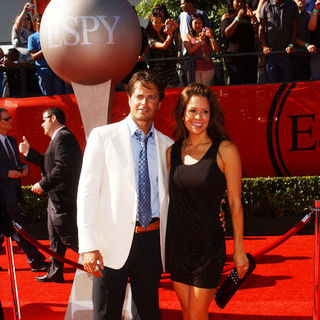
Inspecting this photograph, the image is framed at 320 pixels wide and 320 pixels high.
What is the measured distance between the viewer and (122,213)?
9.00 feet

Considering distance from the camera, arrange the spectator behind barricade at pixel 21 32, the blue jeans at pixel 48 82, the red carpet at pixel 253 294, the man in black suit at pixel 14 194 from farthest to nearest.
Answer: the spectator behind barricade at pixel 21 32 → the blue jeans at pixel 48 82 → the man in black suit at pixel 14 194 → the red carpet at pixel 253 294

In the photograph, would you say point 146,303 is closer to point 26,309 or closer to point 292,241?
point 26,309

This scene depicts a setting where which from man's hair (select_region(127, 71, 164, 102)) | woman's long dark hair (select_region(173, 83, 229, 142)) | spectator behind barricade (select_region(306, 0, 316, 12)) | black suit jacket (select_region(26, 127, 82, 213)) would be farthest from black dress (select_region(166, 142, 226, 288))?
spectator behind barricade (select_region(306, 0, 316, 12))

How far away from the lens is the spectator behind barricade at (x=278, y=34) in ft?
23.6

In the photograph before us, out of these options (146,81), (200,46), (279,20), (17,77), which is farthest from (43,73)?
(146,81)

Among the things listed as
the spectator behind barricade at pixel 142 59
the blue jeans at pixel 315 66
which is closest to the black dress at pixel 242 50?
the blue jeans at pixel 315 66

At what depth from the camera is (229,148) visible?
9.14 feet

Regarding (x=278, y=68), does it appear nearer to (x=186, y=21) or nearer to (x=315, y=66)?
(x=315, y=66)

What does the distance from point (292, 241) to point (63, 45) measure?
447 centimetres

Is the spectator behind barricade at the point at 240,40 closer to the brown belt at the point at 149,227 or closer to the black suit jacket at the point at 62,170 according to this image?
the black suit jacket at the point at 62,170

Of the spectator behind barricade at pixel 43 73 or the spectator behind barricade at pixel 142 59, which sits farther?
the spectator behind barricade at pixel 43 73

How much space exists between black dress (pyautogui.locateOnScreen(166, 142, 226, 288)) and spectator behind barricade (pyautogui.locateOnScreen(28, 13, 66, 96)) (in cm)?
539

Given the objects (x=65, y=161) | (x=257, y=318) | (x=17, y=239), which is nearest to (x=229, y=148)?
(x=257, y=318)

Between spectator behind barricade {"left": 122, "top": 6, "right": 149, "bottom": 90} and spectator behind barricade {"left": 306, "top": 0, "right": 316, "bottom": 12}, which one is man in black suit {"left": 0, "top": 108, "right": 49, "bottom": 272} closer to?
spectator behind barricade {"left": 122, "top": 6, "right": 149, "bottom": 90}
